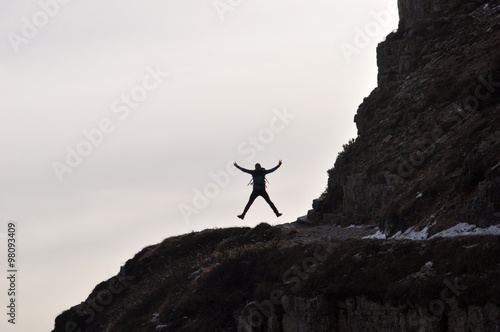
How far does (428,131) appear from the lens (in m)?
37.4

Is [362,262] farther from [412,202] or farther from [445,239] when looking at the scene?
[412,202]

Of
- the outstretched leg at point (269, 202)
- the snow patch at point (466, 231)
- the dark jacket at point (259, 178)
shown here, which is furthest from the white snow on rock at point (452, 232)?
the dark jacket at point (259, 178)

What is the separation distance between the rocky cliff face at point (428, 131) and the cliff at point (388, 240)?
8 cm

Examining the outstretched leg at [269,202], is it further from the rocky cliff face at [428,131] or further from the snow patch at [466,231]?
the snow patch at [466,231]

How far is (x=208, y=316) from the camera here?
30.5m

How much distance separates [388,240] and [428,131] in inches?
481

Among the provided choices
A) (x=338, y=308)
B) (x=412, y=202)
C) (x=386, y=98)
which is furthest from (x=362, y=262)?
(x=386, y=98)

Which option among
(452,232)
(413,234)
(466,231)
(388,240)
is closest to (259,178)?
(413,234)

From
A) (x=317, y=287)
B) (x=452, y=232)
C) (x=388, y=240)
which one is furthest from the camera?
(x=388, y=240)

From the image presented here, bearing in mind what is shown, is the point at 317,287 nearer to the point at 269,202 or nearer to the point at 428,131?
the point at 269,202

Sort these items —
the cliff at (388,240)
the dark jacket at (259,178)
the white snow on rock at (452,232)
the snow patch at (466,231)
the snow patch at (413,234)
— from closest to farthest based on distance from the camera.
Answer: the cliff at (388,240)
the snow patch at (466,231)
the white snow on rock at (452,232)
the snow patch at (413,234)
the dark jacket at (259,178)

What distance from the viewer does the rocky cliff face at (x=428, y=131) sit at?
2700 centimetres

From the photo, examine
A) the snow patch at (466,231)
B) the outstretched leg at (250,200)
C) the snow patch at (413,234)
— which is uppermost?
the outstretched leg at (250,200)

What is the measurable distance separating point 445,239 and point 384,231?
22.5 feet
